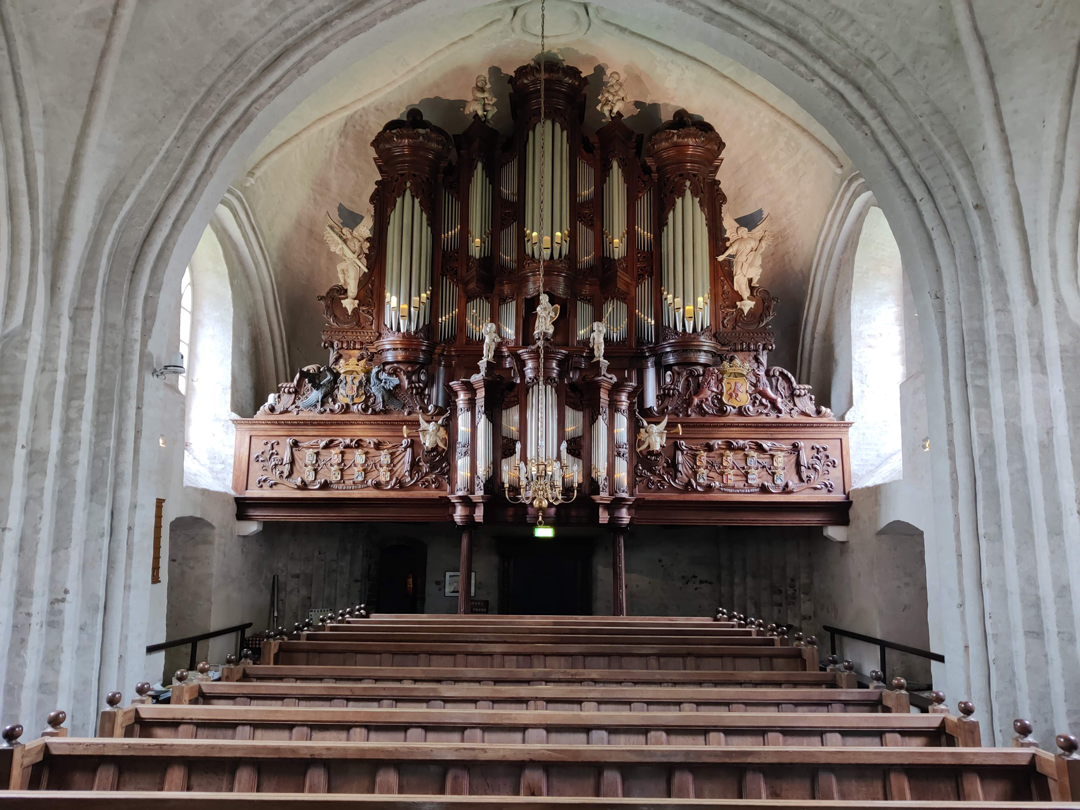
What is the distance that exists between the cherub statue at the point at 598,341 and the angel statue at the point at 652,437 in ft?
3.39

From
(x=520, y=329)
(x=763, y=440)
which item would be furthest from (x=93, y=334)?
(x=763, y=440)

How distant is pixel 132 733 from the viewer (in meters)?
3.90

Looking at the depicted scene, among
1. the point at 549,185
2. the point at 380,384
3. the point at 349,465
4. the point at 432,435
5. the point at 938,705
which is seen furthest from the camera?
the point at 549,185

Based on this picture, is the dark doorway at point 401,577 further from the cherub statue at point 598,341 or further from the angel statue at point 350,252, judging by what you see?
the cherub statue at point 598,341

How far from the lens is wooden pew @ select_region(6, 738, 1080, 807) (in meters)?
3.16

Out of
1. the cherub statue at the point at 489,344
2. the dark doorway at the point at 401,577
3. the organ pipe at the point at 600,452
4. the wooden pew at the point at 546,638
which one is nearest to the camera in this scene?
the wooden pew at the point at 546,638

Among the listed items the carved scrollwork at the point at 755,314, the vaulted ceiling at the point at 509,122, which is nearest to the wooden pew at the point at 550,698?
the carved scrollwork at the point at 755,314

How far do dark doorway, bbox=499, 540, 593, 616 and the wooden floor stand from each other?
24.4 feet

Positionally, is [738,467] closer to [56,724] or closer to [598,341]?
[598,341]

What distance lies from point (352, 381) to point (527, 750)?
854cm

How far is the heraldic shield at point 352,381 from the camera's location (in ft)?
36.6

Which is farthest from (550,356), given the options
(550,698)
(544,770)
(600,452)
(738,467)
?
(544,770)

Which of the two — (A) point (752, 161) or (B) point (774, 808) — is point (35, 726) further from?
(A) point (752, 161)

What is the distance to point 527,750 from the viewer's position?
10.4 ft
